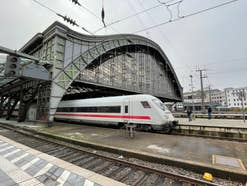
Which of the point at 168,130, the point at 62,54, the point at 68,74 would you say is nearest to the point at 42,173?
the point at 168,130

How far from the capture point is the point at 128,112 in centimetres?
1242

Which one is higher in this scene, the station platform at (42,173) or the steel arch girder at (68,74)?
the steel arch girder at (68,74)

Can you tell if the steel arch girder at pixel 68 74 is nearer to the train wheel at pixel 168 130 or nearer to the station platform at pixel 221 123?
the train wheel at pixel 168 130

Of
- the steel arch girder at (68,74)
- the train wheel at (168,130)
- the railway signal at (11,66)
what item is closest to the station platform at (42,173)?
the railway signal at (11,66)

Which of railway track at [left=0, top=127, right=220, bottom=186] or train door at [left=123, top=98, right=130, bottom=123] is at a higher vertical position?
train door at [left=123, top=98, right=130, bottom=123]

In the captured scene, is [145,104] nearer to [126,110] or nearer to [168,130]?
[126,110]

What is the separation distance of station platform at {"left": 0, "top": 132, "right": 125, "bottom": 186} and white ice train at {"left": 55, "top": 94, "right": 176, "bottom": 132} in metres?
7.31

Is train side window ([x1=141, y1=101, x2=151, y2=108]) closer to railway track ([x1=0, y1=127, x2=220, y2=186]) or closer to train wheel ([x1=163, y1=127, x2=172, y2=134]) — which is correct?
train wheel ([x1=163, y1=127, x2=172, y2=134])

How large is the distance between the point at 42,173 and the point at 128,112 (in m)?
8.59

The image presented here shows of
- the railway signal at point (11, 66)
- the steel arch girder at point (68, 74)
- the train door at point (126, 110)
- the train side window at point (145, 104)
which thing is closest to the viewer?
the railway signal at point (11, 66)

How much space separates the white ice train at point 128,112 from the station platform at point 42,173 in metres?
7.31

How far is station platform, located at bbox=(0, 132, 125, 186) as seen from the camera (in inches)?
153

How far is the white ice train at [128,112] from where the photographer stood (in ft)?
35.7

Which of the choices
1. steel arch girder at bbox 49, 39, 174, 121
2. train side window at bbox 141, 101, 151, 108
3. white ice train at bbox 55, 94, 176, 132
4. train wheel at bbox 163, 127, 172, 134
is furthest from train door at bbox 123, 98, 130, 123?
steel arch girder at bbox 49, 39, 174, 121
